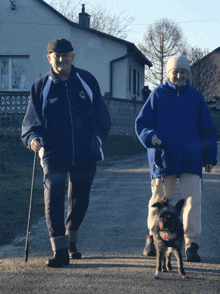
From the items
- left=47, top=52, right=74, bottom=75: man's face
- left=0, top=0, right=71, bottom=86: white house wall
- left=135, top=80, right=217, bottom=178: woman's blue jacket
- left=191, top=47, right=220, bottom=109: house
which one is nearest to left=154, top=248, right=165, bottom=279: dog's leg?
left=135, top=80, right=217, bottom=178: woman's blue jacket

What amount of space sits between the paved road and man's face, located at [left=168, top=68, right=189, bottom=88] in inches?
67.0

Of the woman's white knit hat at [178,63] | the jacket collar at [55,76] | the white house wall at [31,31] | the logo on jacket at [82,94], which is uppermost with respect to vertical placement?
the white house wall at [31,31]

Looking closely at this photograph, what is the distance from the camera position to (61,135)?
445cm

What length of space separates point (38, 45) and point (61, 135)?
2196cm

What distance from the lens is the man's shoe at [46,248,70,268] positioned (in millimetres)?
4316

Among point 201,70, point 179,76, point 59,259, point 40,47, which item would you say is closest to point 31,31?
point 40,47

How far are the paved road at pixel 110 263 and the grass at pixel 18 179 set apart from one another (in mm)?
357

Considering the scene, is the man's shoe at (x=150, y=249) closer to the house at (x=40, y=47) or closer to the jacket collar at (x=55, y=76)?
the jacket collar at (x=55, y=76)

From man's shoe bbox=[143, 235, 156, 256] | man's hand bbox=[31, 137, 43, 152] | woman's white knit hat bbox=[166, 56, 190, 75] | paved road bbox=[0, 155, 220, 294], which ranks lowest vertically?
paved road bbox=[0, 155, 220, 294]

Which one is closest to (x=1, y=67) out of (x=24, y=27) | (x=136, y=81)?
(x=24, y=27)

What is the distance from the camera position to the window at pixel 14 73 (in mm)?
25375

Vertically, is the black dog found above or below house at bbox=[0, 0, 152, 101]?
below

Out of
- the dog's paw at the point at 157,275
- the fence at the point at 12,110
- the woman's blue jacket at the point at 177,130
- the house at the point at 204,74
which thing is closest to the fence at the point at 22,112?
the fence at the point at 12,110

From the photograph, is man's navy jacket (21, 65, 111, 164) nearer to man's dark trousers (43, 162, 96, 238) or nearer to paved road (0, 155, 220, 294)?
man's dark trousers (43, 162, 96, 238)
